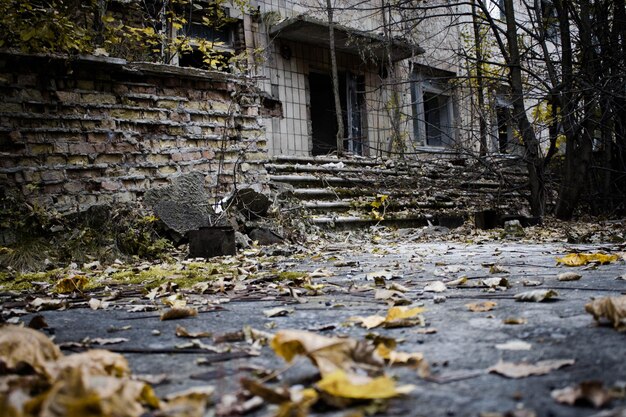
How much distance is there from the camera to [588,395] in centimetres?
92

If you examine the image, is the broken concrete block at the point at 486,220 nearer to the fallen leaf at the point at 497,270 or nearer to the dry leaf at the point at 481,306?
the fallen leaf at the point at 497,270

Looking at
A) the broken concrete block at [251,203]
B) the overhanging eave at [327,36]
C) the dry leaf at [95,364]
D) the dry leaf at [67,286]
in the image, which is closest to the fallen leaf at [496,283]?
the dry leaf at [95,364]

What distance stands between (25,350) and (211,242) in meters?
3.30

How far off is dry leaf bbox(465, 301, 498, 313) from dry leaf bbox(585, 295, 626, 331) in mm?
356

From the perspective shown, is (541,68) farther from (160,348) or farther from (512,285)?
(160,348)

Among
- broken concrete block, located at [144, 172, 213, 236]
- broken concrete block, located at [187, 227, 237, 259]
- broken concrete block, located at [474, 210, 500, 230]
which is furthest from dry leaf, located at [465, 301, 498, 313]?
broken concrete block, located at [474, 210, 500, 230]

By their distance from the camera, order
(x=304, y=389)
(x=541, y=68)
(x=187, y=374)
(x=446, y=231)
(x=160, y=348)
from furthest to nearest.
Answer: (x=541, y=68)
(x=446, y=231)
(x=160, y=348)
(x=187, y=374)
(x=304, y=389)

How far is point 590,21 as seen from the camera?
6.87 m

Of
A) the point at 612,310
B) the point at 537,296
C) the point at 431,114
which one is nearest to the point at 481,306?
the point at 537,296

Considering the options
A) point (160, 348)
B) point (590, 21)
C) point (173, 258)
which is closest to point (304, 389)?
point (160, 348)

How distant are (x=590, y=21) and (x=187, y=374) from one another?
291 inches

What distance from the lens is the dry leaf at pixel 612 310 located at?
1.39 m

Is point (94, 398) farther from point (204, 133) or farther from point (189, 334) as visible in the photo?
point (204, 133)

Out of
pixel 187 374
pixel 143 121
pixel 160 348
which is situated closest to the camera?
pixel 187 374
